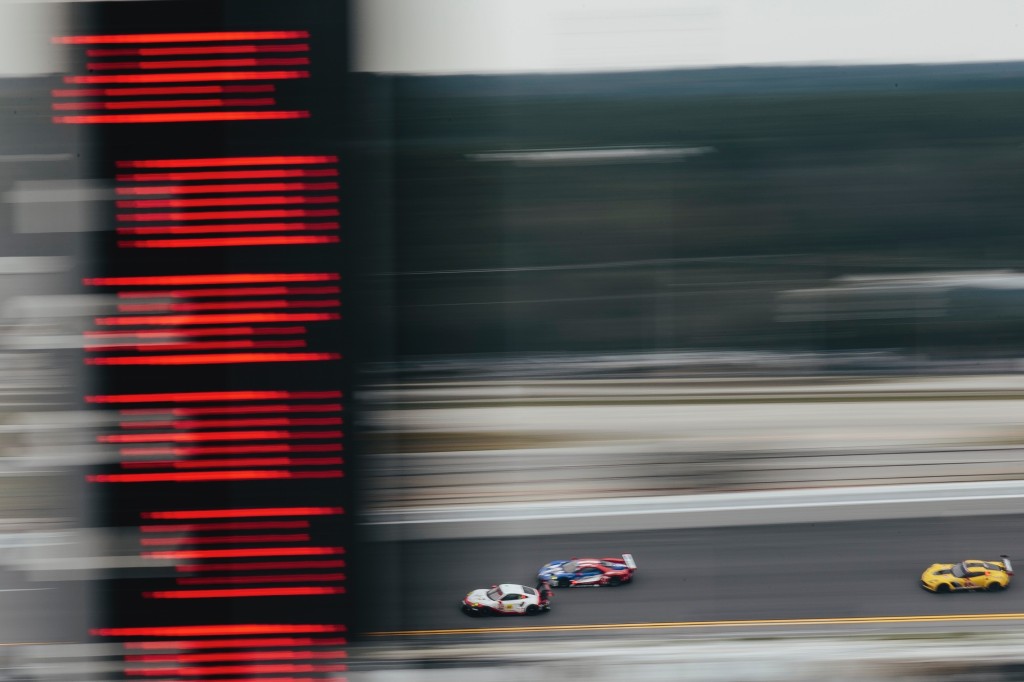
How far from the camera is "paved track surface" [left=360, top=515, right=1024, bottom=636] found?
2076mm

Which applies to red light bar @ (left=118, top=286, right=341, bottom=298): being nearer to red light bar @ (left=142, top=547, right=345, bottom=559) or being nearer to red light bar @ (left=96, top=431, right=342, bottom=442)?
red light bar @ (left=96, top=431, right=342, bottom=442)

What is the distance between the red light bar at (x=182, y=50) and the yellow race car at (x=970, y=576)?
1.88m

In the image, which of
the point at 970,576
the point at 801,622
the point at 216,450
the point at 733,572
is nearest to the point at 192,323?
the point at 216,450

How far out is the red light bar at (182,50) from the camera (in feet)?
5.87

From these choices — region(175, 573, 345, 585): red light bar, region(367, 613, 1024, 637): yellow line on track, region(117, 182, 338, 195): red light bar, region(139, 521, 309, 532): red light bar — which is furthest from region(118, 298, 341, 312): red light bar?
region(367, 613, 1024, 637): yellow line on track

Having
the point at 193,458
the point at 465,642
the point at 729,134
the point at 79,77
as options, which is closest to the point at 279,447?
the point at 193,458

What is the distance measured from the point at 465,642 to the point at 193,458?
2.56 feet

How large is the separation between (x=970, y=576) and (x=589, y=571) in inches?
36.4

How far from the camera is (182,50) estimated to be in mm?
1792

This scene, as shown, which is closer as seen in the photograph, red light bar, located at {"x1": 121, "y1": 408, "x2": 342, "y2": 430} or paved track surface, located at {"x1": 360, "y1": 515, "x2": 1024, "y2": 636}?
red light bar, located at {"x1": 121, "y1": 408, "x2": 342, "y2": 430}

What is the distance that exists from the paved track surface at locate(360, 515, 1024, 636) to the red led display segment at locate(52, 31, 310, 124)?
3.39ft

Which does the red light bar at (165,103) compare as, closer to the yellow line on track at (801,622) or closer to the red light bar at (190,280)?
the red light bar at (190,280)

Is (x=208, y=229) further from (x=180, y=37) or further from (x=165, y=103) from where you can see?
(x=180, y=37)

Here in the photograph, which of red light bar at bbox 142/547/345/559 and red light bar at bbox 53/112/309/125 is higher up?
red light bar at bbox 53/112/309/125
